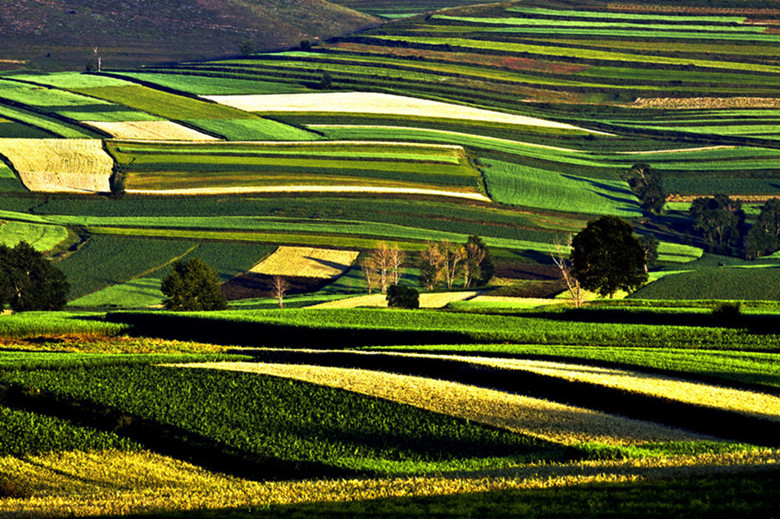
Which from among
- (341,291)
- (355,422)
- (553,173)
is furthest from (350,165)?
(355,422)

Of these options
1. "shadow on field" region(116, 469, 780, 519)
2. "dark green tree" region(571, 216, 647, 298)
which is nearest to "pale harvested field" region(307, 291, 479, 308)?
"dark green tree" region(571, 216, 647, 298)

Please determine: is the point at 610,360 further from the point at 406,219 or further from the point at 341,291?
the point at 406,219

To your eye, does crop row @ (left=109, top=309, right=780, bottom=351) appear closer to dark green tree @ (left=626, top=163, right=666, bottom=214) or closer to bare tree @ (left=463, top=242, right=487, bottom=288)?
bare tree @ (left=463, top=242, right=487, bottom=288)

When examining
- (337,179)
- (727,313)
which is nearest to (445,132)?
(337,179)

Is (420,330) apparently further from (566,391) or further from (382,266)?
(382,266)

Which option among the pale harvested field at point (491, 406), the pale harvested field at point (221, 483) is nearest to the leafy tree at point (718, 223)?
the pale harvested field at point (491, 406)

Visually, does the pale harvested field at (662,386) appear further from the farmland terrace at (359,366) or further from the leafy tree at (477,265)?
the leafy tree at (477,265)
